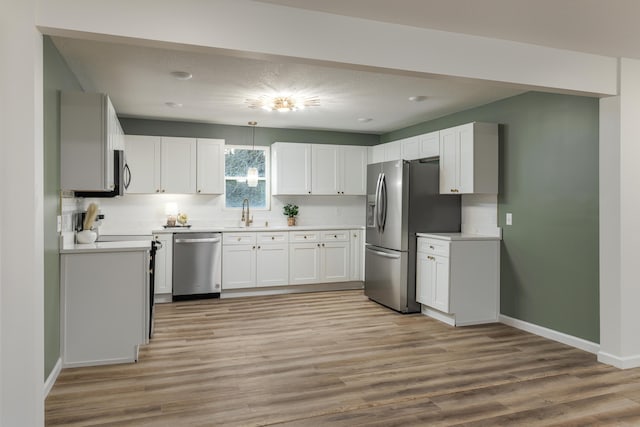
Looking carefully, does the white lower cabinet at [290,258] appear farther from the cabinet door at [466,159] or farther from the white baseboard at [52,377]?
the white baseboard at [52,377]

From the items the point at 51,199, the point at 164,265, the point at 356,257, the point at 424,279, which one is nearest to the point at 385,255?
the point at 424,279

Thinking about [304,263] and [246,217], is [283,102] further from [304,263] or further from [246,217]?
[304,263]

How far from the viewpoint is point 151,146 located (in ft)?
19.6

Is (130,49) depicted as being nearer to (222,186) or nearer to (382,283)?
(222,186)

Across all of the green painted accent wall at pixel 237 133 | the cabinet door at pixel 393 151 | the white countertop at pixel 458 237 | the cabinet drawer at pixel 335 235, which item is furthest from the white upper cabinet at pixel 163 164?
the white countertop at pixel 458 237

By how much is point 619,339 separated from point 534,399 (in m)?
1.09

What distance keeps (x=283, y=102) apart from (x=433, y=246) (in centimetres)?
225

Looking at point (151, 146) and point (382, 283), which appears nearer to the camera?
point (382, 283)

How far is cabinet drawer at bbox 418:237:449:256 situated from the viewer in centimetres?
480

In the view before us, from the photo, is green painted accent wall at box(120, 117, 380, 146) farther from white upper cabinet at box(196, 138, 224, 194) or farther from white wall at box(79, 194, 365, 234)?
white wall at box(79, 194, 365, 234)

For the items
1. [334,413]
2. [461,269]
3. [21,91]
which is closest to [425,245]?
[461,269]

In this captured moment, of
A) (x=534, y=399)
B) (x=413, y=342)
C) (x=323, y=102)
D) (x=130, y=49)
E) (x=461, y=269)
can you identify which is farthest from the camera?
(x=323, y=102)

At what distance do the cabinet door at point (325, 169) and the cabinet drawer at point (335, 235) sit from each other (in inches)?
25.0

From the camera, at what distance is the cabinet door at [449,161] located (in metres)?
5.03
